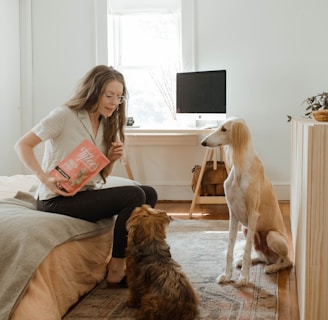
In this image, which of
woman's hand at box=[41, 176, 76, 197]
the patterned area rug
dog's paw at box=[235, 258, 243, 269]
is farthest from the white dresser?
dog's paw at box=[235, 258, 243, 269]

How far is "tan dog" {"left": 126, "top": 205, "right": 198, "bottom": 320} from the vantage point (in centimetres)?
235

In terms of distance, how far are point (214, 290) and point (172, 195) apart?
3.06 meters

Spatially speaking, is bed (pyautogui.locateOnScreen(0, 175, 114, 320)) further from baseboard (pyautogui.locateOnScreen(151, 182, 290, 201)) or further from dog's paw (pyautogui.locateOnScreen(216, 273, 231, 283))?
baseboard (pyautogui.locateOnScreen(151, 182, 290, 201))

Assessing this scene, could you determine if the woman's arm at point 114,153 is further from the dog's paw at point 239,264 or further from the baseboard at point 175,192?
the baseboard at point 175,192

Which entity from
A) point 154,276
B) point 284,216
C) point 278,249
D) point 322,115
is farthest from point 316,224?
point 284,216

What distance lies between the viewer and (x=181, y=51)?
5840mm

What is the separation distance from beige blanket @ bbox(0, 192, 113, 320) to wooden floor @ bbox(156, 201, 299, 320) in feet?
3.39

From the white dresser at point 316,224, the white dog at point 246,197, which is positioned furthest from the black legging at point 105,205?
the white dresser at point 316,224

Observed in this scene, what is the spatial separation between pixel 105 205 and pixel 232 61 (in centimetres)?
326

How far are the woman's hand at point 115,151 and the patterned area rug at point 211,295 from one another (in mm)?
666

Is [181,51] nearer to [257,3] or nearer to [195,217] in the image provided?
[257,3]

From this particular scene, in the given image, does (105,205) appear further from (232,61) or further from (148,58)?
(148,58)

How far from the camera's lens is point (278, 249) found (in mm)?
3223

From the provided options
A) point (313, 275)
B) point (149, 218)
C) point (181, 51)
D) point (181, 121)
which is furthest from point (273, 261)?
point (181, 51)
